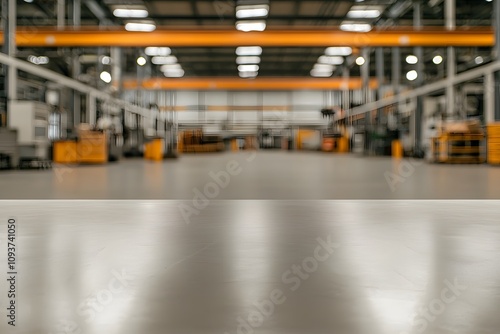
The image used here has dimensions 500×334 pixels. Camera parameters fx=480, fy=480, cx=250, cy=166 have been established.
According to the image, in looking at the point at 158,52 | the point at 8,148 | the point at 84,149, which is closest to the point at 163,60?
the point at 158,52

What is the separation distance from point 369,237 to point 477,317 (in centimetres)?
103

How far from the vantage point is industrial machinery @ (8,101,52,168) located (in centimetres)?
871

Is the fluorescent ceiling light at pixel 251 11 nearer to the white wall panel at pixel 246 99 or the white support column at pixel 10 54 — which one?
the white support column at pixel 10 54

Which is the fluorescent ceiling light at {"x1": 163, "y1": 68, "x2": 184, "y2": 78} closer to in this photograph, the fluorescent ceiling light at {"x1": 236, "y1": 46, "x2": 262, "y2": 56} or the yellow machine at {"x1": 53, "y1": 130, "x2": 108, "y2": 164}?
the fluorescent ceiling light at {"x1": 236, "y1": 46, "x2": 262, "y2": 56}

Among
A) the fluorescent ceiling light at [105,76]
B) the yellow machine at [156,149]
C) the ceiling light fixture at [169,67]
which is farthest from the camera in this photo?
the ceiling light fixture at [169,67]

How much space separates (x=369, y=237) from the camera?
2.28 m

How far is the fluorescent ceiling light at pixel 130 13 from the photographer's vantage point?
16797 mm

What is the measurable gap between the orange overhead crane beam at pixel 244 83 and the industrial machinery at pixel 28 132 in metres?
13.4

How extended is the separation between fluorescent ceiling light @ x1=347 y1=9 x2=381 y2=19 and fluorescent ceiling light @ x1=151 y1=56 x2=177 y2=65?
10245mm

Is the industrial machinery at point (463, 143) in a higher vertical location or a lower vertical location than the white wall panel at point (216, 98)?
lower

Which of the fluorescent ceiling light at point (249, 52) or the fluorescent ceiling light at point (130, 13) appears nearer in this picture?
the fluorescent ceiling light at point (130, 13)

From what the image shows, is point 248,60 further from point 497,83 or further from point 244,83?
point 497,83

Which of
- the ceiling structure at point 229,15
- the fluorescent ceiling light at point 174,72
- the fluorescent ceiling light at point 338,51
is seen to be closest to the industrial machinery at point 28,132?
the ceiling structure at point 229,15

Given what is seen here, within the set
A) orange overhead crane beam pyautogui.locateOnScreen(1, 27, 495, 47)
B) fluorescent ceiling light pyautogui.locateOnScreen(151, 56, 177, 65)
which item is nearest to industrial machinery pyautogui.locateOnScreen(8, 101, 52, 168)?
orange overhead crane beam pyautogui.locateOnScreen(1, 27, 495, 47)
